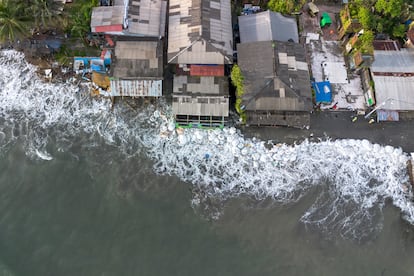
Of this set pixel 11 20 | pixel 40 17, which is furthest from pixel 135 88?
pixel 11 20

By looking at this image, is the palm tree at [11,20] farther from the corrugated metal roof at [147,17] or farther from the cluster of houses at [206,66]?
the corrugated metal roof at [147,17]

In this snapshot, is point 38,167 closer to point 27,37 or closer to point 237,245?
point 27,37

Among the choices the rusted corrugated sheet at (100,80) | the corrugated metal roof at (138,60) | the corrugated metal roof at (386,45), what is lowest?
the rusted corrugated sheet at (100,80)

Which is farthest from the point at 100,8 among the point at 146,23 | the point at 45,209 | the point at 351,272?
the point at 351,272

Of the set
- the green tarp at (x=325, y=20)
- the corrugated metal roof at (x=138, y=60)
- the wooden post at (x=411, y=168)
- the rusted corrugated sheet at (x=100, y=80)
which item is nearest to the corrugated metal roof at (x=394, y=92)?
the wooden post at (x=411, y=168)

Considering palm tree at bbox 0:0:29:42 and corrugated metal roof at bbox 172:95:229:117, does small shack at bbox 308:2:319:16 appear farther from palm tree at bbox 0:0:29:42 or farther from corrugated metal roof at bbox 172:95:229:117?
palm tree at bbox 0:0:29:42

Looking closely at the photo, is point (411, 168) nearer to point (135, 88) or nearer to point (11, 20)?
point (135, 88)
